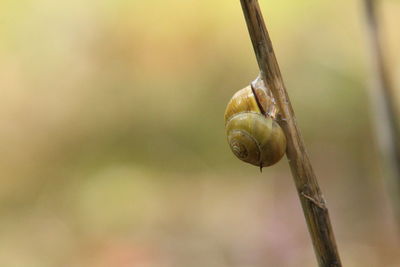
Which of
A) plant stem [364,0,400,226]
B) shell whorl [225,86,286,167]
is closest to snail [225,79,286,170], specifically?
shell whorl [225,86,286,167]

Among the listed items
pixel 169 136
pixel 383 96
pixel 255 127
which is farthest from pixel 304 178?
pixel 169 136

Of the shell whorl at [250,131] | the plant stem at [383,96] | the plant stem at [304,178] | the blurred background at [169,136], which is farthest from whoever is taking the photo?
the blurred background at [169,136]

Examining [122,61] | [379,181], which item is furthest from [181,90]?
[379,181]

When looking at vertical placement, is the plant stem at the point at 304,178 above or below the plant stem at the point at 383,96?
below

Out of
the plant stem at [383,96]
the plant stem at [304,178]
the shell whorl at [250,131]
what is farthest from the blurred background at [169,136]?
the plant stem at [304,178]

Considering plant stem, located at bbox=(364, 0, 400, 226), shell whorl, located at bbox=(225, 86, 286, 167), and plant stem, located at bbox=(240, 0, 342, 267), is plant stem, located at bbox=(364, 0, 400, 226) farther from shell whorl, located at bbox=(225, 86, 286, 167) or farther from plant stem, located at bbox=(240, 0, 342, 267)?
plant stem, located at bbox=(240, 0, 342, 267)

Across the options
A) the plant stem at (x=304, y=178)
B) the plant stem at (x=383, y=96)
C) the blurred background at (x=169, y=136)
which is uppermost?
the blurred background at (x=169, y=136)

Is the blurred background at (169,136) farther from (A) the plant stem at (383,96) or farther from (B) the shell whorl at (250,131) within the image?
(B) the shell whorl at (250,131)
